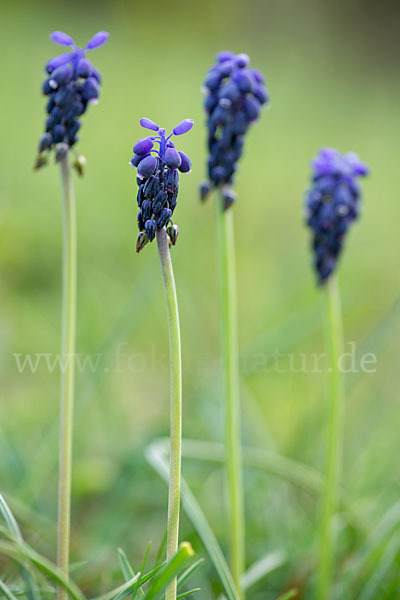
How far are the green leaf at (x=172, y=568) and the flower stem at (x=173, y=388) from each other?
0.04 m

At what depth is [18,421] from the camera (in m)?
2.43

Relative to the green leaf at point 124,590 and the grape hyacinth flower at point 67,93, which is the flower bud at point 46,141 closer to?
the grape hyacinth flower at point 67,93

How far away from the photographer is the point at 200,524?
4.45ft

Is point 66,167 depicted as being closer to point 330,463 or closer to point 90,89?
point 90,89

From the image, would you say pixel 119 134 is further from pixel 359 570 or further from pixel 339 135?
pixel 359 570

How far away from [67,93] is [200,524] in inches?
34.1

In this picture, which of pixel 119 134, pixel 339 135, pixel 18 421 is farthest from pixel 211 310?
pixel 339 135

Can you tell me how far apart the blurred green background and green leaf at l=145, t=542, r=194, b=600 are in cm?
57

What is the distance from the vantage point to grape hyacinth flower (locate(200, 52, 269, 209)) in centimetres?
140

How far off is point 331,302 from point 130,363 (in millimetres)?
1564

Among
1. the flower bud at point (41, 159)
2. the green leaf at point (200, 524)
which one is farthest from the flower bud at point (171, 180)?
the green leaf at point (200, 524)

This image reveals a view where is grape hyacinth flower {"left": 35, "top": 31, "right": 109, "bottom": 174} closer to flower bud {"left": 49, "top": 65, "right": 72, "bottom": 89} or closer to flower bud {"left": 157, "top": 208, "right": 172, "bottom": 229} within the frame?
flower bud {"left": 49, "top": 65, "right": 72, "bottom": 89}

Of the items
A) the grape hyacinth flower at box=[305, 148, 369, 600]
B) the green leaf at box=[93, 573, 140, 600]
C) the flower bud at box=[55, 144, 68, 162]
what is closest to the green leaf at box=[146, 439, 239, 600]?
the green leaf at box=[93, 573, 140, 600]

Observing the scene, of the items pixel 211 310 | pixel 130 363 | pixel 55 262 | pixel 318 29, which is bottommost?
pixel 130 363
